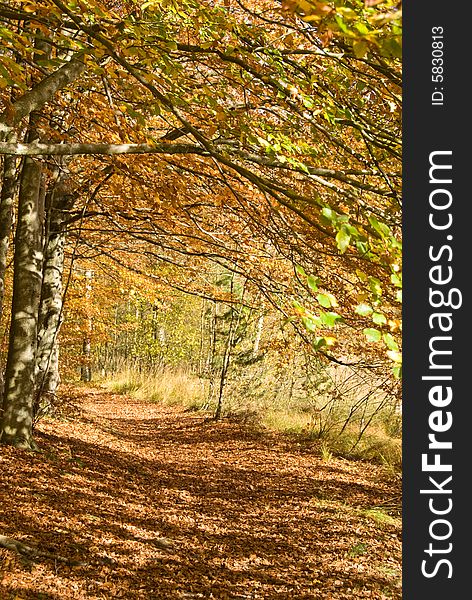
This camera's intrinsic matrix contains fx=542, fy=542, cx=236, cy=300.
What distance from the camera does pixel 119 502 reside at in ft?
19.2

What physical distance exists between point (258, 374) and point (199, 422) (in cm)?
241

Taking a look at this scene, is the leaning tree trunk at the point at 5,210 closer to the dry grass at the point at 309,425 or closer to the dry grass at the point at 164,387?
the dry grass at the point at 309,425

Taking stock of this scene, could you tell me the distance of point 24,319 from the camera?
6488mm

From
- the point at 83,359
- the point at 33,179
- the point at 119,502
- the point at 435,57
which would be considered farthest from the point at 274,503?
the point at 83,359

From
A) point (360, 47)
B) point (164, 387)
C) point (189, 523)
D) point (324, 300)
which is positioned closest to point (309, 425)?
point (189, 523)

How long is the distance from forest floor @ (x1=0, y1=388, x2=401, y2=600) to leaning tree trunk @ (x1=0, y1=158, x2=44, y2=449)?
0.35 meters

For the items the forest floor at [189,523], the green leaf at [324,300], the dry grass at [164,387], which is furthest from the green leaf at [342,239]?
the dry grass at [164,387]

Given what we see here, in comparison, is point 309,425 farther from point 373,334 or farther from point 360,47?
point 360,47

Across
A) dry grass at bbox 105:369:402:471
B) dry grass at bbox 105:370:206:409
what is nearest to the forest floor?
dry grass at bbox 105:369:402:471

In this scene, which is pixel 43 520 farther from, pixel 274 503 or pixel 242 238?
pixel 242 238

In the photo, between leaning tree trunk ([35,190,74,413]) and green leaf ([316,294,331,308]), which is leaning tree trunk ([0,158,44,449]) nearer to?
leaning tree trunk ([35,190,74,413])

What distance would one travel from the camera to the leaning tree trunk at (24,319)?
639cm

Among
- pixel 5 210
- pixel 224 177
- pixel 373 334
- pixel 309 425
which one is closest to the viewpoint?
pixel 373 334

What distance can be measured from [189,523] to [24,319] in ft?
9.99
